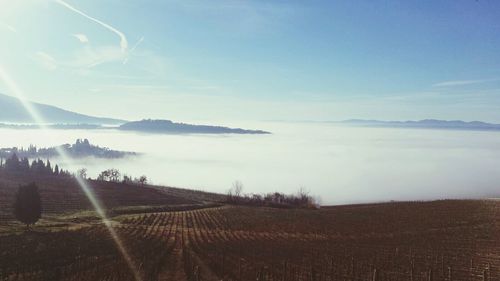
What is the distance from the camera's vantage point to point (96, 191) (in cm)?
18738

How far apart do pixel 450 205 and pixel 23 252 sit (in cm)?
8809

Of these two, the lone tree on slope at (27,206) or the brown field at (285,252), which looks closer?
the brown field at (285,252)

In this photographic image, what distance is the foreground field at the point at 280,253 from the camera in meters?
38.0

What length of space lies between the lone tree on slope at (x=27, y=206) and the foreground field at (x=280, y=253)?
4715 mm

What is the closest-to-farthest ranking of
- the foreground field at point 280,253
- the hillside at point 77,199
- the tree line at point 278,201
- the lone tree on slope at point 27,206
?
the foreground field at point 280,253, the lone tree on slope at point 27,206, the hillside at point 77,199, the tree line at point 278,201

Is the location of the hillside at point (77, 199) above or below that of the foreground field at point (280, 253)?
below

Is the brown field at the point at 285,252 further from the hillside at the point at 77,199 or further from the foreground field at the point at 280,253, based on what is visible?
the hillside at the point at 77,199

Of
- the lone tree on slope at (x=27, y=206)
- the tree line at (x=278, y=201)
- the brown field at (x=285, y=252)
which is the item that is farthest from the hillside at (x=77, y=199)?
the brown field at (x=285, y=252)

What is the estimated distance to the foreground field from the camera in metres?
38.0

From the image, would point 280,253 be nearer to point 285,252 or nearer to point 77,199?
point 285,252

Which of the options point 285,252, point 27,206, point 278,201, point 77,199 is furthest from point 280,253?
point 278,201

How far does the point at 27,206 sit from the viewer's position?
242 ft

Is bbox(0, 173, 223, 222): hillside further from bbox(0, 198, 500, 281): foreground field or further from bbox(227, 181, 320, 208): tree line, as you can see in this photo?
bbox(0, 198, 500, 281): foreground field

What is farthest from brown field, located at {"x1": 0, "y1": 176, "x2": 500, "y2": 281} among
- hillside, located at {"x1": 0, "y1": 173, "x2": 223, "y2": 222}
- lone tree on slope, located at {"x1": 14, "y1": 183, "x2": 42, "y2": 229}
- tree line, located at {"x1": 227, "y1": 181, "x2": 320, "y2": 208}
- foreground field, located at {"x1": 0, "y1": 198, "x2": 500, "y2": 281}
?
tree line, located at {"x1": 227, "y1": 181, "x2": 320, "y2": 208}
